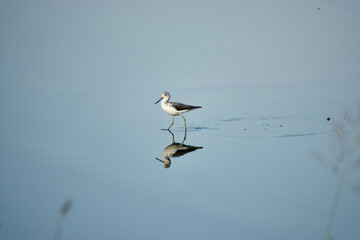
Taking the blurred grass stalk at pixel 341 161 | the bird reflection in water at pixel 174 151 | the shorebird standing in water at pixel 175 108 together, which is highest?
the shorebird standing in water at pixel 175 108

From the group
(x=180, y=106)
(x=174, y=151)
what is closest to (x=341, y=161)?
(x=174, y=151)

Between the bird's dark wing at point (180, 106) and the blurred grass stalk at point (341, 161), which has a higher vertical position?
the bird's dark wing at point (180, 106)

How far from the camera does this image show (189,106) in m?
8.55

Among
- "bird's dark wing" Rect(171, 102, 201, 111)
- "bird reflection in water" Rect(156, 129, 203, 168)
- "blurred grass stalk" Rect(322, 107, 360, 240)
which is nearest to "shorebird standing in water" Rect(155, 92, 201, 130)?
"bird's dark wing" Rect(171, 102, 201, 111)

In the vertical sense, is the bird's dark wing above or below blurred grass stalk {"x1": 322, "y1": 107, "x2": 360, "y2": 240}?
above

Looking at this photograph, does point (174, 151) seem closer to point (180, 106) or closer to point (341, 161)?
point (180, 106)

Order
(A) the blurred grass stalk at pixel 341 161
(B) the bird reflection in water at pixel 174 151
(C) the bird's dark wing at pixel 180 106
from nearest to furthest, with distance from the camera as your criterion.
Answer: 1. (A) the blurred grass stalk at pixel 341 161
2. (B) the bird reflection in water at pixel 174 151
3. (C) the bird's dark wing at pixel 180 106

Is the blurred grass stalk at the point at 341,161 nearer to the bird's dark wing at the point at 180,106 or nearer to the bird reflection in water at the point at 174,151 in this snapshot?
the bird reflection in water at the point at 174,151

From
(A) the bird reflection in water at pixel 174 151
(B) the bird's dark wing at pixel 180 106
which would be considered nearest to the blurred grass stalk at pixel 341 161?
(A) the bird reflection in water at pixel 174 151

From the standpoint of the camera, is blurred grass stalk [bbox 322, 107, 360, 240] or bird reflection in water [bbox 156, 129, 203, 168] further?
bird reflection in water [bbox 156, 129, 203, 168]

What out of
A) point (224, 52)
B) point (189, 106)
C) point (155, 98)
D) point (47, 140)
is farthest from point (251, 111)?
point (47, 140)

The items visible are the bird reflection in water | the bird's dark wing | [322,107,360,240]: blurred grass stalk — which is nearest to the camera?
→ [322,107,360,240]: blurred grass stalk

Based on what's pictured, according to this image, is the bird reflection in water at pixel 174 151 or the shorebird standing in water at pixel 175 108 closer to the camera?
the bird reflection in water at pixel 174 151

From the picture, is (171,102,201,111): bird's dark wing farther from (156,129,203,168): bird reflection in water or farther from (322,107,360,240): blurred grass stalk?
(322,107,360,240): blurred grass stalk
